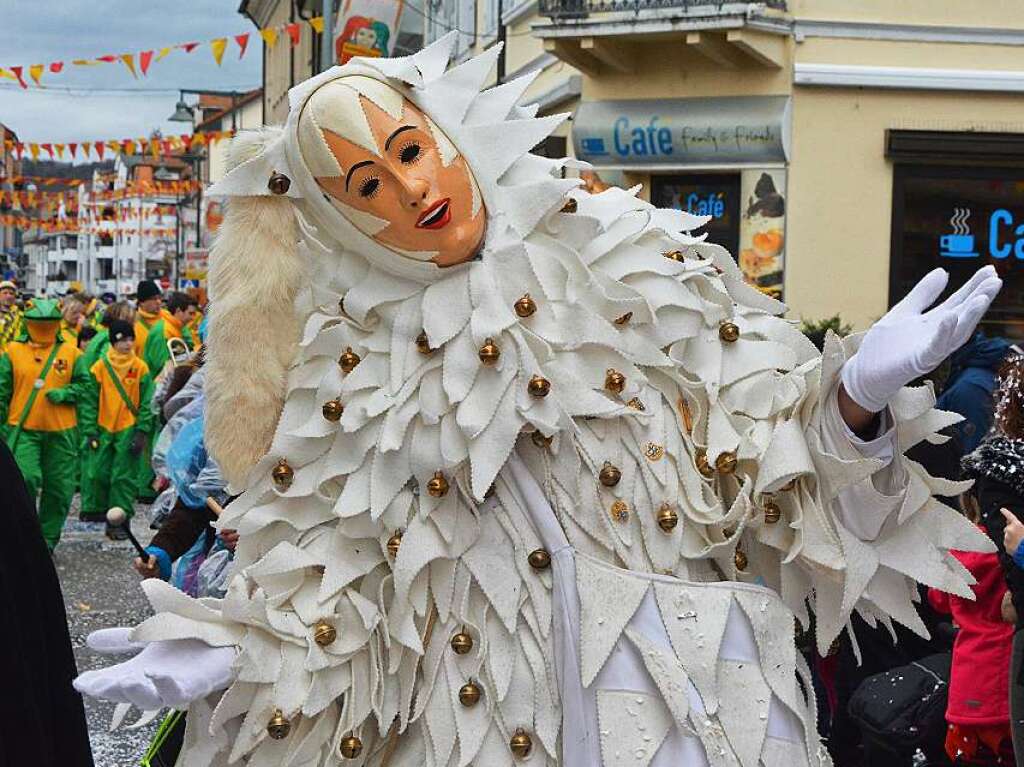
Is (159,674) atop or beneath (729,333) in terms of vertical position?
beneath

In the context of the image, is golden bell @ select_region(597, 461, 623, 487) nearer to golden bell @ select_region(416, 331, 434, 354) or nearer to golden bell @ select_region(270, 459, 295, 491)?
golden bell @ select_region(416, 331, 434, 354)

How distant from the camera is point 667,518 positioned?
8.68 ft

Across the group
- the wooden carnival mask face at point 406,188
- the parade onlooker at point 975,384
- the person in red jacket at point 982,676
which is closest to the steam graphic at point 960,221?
the parade onlooker at point 975,384

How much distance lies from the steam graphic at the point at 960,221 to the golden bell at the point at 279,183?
422 inches

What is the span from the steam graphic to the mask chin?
23.1 ft

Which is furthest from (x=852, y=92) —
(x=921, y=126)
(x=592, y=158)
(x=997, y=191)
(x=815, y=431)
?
(x=815, y=431)

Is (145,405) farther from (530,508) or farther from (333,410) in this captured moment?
(530,508)

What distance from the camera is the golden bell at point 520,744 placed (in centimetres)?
258

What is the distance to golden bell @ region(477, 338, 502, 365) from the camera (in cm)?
265

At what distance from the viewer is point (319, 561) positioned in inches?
106

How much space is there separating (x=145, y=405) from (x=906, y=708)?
824 centimetres

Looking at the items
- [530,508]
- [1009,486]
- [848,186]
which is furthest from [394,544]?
[848,186]

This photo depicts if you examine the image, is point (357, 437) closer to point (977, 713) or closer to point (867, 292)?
point (977, 713)

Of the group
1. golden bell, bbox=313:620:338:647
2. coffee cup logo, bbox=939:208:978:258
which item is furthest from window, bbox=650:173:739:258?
golden bell, bbox=313:620:338:647
